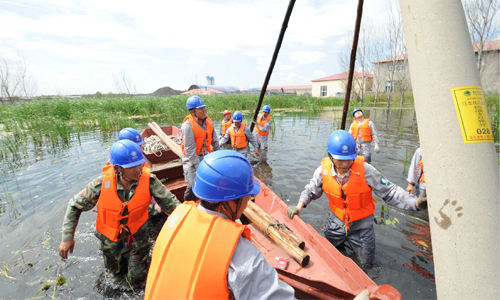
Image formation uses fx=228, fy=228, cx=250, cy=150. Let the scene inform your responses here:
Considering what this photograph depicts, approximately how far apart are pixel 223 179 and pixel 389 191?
2495 mm

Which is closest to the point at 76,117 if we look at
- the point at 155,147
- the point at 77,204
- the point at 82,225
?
the point at 155,147

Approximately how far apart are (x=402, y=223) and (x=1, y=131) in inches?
686

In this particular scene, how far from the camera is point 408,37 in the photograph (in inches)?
37.4

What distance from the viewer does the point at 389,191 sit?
3.01 metres

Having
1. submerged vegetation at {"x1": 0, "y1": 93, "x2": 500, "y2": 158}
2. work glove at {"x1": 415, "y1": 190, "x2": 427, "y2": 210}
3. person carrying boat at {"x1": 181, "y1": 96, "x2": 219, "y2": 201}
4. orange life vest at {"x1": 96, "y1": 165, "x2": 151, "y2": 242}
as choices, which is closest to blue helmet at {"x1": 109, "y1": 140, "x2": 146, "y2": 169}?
orange life vest at {"x1": 96, "y1": 165, "x2": 151, "y2": 242}

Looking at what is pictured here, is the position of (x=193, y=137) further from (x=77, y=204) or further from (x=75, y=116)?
(x=75, y=116)

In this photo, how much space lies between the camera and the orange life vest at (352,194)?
120 inches

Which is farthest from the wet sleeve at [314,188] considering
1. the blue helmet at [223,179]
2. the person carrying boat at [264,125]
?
the person carrying boat at [264,125]

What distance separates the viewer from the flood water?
339cm

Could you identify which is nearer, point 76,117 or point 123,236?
point 123,236

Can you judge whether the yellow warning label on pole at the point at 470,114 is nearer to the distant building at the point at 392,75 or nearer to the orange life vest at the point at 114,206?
the orange life vest at the point at 114,206

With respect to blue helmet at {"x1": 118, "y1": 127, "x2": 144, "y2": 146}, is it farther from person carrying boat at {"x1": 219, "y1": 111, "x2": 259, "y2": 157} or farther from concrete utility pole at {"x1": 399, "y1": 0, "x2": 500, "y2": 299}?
concrete utility pole at {"x1": 399, "y1": 0, "x2": 500, "y2": 299}

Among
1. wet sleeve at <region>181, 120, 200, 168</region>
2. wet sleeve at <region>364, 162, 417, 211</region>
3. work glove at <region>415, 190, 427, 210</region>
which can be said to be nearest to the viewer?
work glove at <region>415, 190, 427, 210</region>

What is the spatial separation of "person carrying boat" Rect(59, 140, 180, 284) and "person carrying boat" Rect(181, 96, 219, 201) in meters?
1.69
